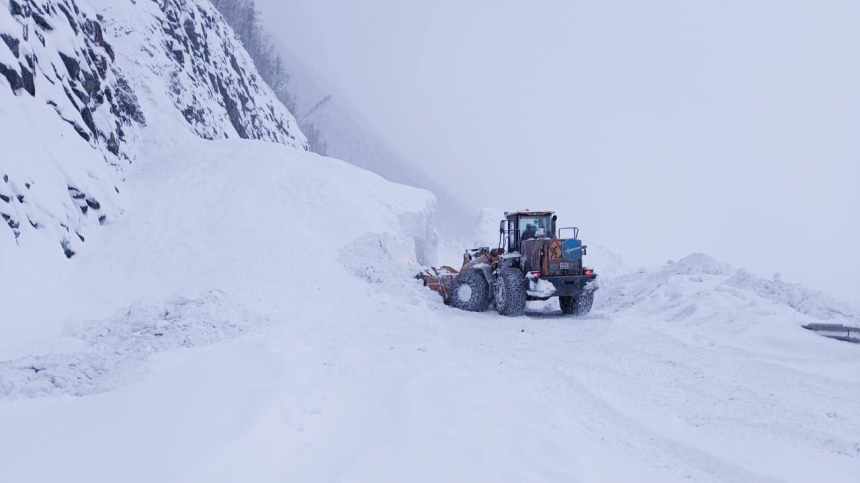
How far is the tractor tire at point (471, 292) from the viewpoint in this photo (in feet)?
44.4

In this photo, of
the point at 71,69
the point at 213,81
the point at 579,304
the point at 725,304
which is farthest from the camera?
the point at 213,81

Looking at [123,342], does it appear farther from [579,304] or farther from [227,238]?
[579,304]

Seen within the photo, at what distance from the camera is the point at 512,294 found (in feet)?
41.3

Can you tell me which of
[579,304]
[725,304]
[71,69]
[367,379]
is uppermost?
[71,69]

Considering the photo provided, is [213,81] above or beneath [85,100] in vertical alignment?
above

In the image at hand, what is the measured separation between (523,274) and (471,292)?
57.8 inches

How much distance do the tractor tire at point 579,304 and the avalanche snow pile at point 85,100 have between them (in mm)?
11831

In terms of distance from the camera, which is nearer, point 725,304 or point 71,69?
point 725,304

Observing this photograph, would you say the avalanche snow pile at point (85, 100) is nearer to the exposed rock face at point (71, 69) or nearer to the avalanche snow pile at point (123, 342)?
the exposed rock face at point (71, 69)

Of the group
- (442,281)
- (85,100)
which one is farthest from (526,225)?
(85,100)

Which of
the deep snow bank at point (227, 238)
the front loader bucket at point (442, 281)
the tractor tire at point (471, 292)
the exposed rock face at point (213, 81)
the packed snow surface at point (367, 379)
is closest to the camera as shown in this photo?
the packed snow surface at point (367, 379)

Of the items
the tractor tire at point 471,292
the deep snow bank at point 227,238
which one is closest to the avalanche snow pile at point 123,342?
the deep snow bank at point 227,238

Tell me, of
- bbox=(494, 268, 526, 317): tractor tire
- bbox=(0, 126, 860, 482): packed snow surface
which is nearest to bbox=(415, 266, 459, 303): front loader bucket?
bbox=(0, 126, 860, 482): packed snow surface

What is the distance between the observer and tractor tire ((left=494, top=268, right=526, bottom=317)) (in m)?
12.6
